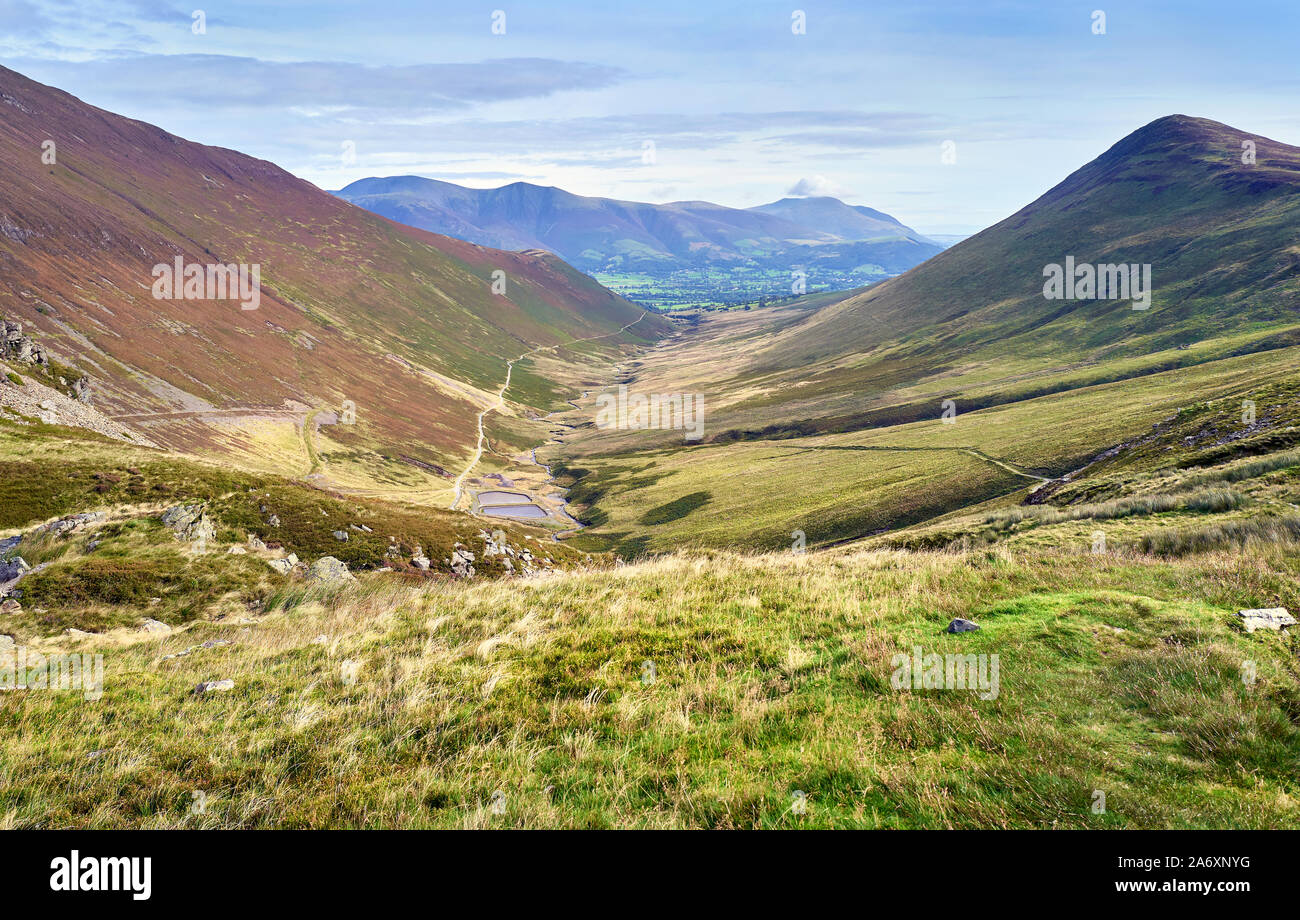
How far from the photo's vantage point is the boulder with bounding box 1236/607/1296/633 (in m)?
9.74

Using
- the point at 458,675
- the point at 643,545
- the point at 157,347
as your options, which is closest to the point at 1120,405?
the point at 643,545

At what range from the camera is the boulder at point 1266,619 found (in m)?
9.74

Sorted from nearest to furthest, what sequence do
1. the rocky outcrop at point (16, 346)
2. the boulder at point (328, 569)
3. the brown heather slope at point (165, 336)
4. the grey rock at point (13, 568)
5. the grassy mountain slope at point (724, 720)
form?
the grassy mountain slope at point (724, 720) < the grey rock at point (13, 568) < the boulder at point (328, 569) < the rocky outcrop at point (16, 346) < the brown heather slope at point (165, 336)

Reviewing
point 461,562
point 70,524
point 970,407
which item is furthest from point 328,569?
point 970,407

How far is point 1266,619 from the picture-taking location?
991 cm

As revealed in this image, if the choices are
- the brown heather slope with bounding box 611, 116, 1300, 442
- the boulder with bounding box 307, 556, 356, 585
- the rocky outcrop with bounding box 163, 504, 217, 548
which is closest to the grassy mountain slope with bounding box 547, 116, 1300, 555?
the brown heather slope with bounding box 611, 116, 1300, 442

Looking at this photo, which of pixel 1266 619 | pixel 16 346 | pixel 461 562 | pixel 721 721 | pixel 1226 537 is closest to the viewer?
pixel 721 721

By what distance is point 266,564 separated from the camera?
32.7 m

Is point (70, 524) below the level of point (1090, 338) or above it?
below

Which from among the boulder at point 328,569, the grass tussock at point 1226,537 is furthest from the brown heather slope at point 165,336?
the grass tussock at point 1226,537

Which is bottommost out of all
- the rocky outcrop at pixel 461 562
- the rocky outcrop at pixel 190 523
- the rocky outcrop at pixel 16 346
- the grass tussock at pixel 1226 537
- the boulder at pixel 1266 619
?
the rocky outcrop at pixel 461 562

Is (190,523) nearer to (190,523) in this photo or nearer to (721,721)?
(190,523)

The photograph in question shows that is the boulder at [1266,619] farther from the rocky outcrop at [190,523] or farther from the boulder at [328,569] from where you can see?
the rocky outcrop at [190,523]
